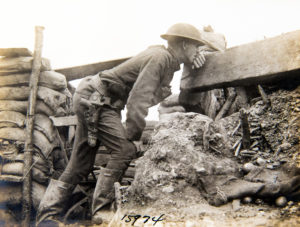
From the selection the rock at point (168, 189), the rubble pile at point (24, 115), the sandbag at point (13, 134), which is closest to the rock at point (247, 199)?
A: the rock at point (168, 189)

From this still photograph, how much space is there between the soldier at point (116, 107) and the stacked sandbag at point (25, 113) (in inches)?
31.3

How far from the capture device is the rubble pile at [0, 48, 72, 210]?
381cm

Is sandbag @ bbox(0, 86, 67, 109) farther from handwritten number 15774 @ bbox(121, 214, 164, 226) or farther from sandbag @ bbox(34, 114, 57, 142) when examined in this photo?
handwritten number 15774 @ bbox(121, 214, 164, 226)

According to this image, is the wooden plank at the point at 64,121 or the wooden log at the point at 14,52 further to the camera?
the wooden plank at the point at 64,121

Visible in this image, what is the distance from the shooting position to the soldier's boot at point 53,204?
316cm

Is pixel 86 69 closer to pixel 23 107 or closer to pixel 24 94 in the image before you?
pixel 24 94

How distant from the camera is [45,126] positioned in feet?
13.2

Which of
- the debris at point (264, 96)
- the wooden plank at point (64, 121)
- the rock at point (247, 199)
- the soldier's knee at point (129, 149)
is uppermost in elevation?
the debris at point (264, 96)

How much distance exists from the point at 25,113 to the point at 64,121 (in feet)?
2.00

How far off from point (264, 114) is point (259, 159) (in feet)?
2.30

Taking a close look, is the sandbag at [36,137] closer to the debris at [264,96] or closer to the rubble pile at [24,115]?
the rubble pile at [24,115]

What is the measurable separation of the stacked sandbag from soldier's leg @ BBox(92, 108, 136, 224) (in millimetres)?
1349

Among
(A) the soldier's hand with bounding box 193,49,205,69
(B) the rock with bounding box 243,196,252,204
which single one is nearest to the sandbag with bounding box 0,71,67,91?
(A) the soldier's hand with bounding box 193,49,205,69

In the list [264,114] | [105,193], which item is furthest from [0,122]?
[264,114]
